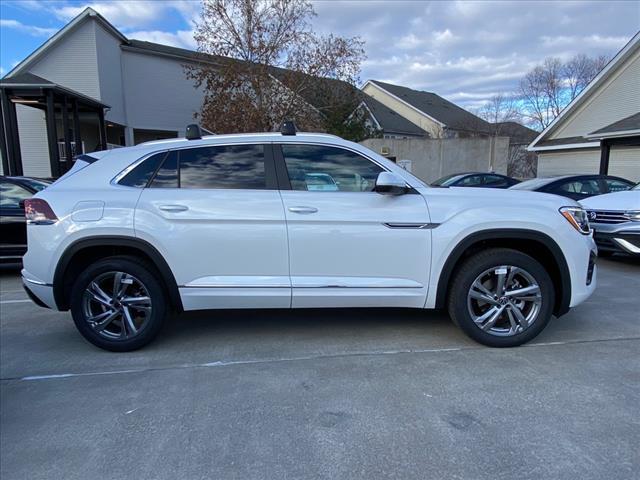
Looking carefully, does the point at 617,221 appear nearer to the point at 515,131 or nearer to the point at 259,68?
the point at 259,68

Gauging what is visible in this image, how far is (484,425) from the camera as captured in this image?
108 inches

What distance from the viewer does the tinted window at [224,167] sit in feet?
12.5

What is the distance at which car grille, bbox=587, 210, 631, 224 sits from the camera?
6720mm

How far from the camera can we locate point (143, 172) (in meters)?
3.85

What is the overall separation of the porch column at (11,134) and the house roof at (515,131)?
35169 millimetres

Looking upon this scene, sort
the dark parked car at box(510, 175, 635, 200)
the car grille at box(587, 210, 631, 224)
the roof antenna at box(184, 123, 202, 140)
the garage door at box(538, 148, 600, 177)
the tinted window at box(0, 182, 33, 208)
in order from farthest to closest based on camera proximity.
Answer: the garage door at box(538, 148, 600, 177)
the dark parked car at box(510, 175, 635, 200)
the tinted window at box(0, 182, 33, 208)
the car grille at box(587, 210, 631, 224)
the roof antenna at box(184, 123, 202, 140)

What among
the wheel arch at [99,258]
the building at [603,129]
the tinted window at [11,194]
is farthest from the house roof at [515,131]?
the wheel arch at [99,258]

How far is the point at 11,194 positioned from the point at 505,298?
24.1 feet

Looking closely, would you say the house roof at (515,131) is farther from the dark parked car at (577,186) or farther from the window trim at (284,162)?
the window trim at (284,162)

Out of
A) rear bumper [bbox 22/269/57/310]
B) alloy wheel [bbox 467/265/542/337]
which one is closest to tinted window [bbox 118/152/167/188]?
rear bumper [bbox 22/269/57/310]

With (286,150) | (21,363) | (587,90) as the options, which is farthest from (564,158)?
(21,363)

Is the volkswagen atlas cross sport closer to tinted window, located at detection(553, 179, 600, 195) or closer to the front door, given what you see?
the front door

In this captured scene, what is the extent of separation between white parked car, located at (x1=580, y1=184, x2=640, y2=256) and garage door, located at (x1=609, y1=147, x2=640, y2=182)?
10.3 metres

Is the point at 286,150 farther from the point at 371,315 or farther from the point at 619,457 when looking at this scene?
the point at 619,457
